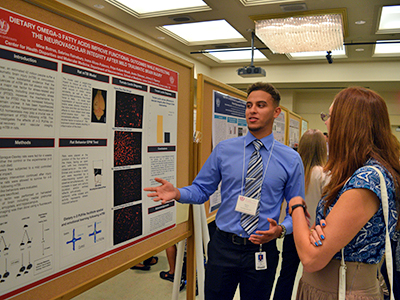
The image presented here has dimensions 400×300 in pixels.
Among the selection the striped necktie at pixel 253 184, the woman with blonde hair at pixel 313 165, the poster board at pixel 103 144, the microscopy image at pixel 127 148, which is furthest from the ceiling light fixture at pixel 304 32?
the microscopy image at pixel 127 148

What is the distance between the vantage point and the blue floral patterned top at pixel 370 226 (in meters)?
1.05

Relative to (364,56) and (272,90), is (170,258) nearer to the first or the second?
(272,90)

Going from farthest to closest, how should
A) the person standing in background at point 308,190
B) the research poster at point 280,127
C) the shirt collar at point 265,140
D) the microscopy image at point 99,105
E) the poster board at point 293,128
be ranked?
the poster board at point 293,128
the research poster at point 280,127
the person standing in background at point 308,190
the shirt collar at point 265,140
the microscopy image at point 99,105

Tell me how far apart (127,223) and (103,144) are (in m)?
0.40

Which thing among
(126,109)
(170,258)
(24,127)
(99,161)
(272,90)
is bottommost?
(170,258)

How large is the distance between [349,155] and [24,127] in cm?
113

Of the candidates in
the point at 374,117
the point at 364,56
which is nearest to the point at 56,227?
the point at 374,117

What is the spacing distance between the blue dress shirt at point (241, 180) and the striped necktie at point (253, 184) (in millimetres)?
23

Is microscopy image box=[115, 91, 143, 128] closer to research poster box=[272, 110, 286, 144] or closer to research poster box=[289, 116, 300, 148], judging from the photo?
research poster box=[272, 110, 286, 144]

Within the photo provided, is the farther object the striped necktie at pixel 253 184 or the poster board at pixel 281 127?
the poster board at pixel 281 127

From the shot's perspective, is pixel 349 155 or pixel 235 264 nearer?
pixel 349 155

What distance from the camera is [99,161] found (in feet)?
4.25

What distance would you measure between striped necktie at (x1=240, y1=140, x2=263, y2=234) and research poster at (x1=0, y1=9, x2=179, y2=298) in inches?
19.7

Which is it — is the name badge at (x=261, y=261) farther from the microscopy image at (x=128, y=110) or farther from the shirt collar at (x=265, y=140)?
the microscopy image at (x=128, y=110)
